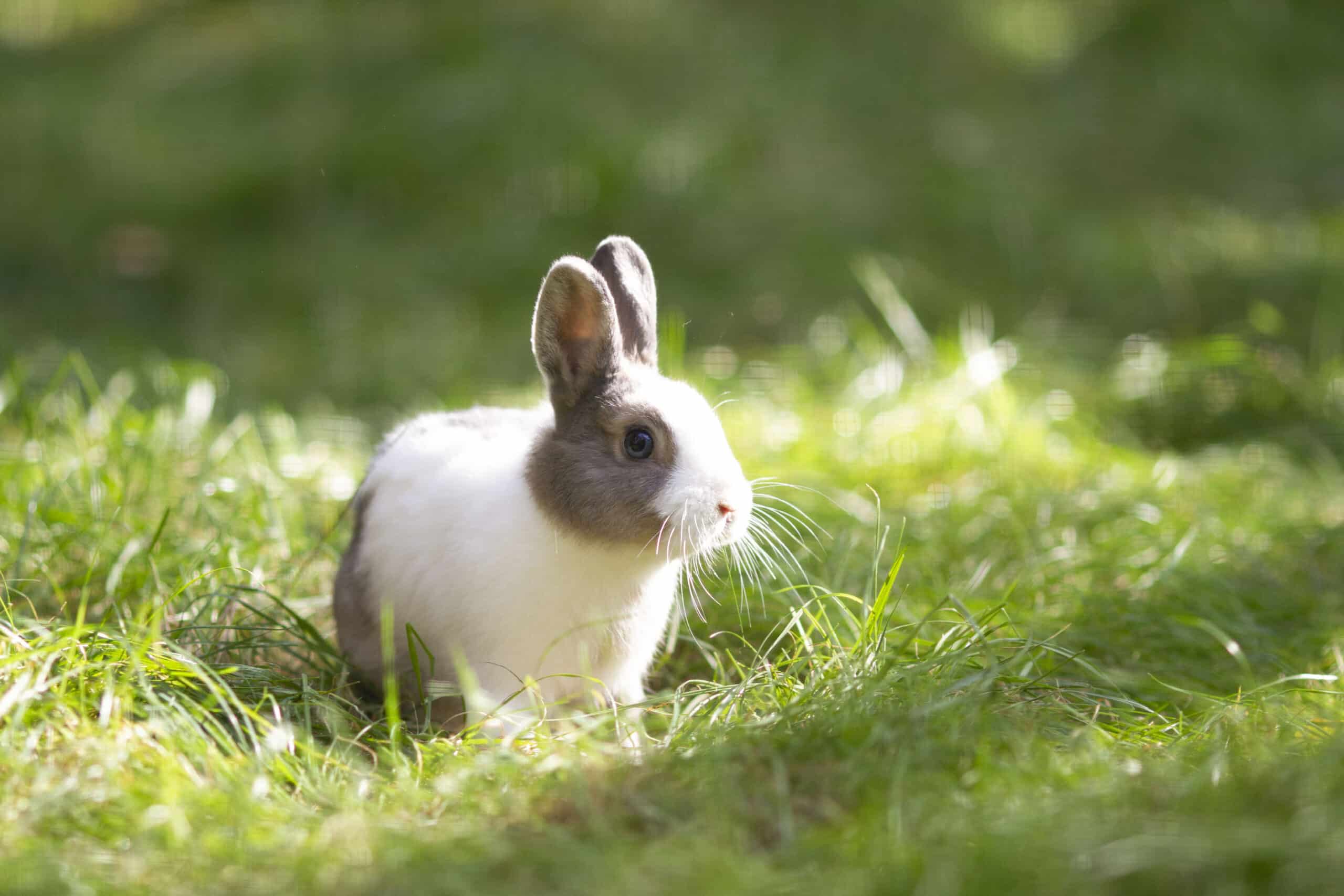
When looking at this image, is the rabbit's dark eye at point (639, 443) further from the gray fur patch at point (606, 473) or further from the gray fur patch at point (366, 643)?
the gray fur patch at point (366, 643)

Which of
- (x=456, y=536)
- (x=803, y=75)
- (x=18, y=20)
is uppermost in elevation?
(x=18, y=20)

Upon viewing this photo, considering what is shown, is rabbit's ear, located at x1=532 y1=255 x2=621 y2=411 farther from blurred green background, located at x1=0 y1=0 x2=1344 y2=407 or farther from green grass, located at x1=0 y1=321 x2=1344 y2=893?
blurred green background, located at x1=0 y1=0 x2=1344 y2=407

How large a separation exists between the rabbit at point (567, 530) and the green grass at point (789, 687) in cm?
22

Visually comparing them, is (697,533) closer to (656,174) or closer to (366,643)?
(366,643)

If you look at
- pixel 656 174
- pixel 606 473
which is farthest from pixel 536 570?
pixel 656 174

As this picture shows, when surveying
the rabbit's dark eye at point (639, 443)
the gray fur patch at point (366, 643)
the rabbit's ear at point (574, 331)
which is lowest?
the gray fur patch at point (366, 643)

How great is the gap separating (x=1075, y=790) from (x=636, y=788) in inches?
33.9

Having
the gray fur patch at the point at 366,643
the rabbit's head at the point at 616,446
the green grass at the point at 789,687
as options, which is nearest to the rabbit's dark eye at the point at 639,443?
the rabbit's head at the point at 616,446

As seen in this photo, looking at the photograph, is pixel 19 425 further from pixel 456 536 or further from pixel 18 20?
pixel 18 20

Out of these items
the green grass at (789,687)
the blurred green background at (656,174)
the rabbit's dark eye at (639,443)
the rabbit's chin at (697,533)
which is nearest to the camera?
the green grass at (789,687)

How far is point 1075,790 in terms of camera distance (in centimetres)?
234

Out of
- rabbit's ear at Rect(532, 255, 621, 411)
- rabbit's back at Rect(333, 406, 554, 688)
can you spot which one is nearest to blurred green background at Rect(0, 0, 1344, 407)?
rabbit's back at Rect(333, 406, 554, 688)

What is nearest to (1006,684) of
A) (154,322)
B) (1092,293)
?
(1092,293)

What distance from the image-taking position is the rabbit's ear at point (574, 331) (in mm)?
3242
